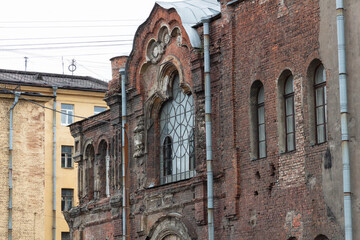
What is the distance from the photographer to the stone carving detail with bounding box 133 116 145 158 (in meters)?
28.3

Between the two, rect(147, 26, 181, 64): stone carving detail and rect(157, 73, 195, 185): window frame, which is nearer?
rect(157, 73, 195, 185): window frame

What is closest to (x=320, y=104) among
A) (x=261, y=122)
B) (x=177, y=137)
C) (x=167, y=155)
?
(x=261, y=122)

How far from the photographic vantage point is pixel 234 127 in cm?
2373

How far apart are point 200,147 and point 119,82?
5.98m

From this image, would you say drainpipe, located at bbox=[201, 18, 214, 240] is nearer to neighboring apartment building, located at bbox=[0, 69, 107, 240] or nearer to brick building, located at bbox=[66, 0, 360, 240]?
brick building, located at bbox=[66, 0, 360, 240]

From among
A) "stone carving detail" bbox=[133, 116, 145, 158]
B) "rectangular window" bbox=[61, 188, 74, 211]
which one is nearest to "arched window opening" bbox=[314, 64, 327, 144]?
"stone carving detail" bbox=[133, 116, 145, 158]

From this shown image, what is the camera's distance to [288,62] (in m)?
22.0

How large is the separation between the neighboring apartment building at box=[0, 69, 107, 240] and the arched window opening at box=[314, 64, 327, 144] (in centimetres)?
2176

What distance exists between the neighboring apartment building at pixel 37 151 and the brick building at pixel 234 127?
1207 cm

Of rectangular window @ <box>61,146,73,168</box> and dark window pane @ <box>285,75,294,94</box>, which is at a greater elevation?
rectangular window @ <box>61,146,73,168</box>

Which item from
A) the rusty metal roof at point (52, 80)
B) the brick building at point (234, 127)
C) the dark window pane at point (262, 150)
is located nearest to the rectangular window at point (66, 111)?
the rusty metal roof at point (52, 80)

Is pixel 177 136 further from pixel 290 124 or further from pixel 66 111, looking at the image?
pixel 66 111

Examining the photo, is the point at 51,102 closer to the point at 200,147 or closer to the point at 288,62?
the point at 200,147

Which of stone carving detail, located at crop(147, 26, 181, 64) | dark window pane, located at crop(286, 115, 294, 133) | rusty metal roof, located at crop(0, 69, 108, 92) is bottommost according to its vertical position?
dark window pane, located at crop(286, 115, 294, 133)
